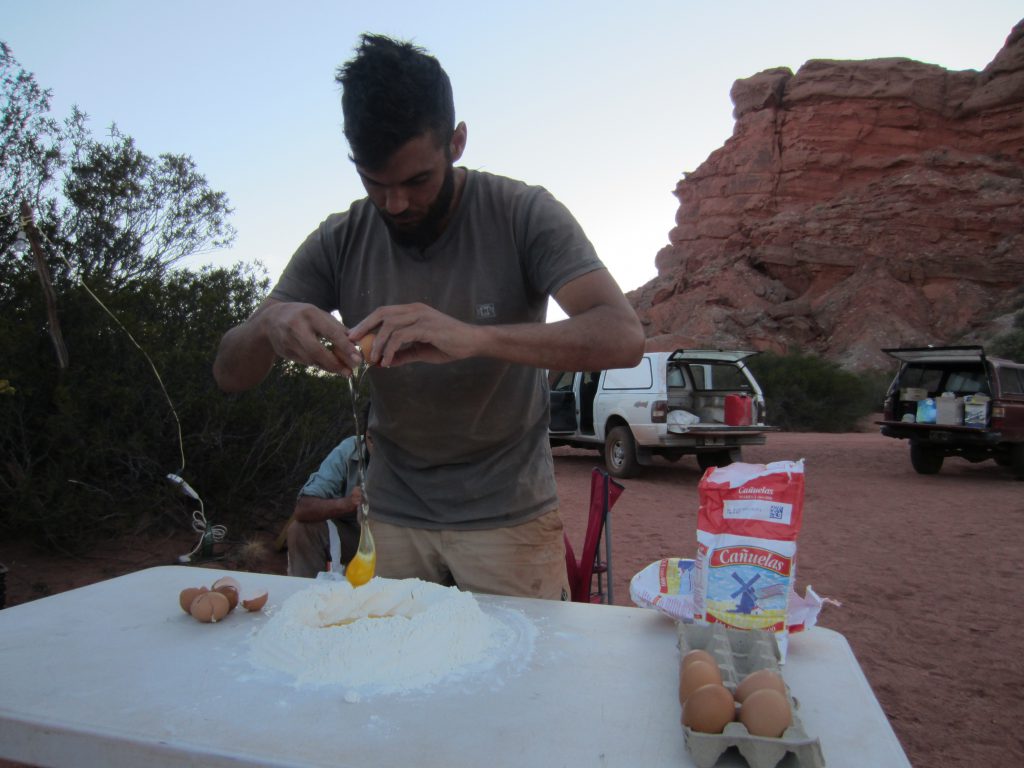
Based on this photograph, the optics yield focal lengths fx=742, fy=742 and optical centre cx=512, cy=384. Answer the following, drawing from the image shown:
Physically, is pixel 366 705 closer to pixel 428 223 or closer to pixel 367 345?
pixel 367 345

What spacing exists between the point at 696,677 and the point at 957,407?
435 inches

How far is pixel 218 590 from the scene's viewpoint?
5.32ft

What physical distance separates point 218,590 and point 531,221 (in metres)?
1.12

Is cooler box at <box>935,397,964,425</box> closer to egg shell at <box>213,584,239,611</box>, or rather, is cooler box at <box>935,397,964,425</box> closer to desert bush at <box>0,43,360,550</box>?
desert bush at <box>0,43,360,550</box>

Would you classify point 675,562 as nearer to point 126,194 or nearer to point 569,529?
point 569,529

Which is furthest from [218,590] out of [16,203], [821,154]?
[821,154]

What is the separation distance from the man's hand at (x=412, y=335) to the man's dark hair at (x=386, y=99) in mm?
386

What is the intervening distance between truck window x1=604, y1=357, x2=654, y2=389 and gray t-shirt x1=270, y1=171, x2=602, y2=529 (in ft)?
26.4

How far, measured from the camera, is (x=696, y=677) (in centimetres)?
113

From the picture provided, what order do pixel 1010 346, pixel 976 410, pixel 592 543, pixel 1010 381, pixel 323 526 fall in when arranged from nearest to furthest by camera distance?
pixel 592 543 → pixel 323 526 → pixel 976 410 → pixel 1010 381 → pixel 1010 346

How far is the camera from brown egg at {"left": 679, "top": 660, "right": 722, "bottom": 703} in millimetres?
1116

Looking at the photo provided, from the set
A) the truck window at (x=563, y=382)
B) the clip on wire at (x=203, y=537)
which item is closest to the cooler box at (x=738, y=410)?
the truck window at (x=563, y=382)

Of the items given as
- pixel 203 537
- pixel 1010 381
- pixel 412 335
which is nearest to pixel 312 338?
pixel 412 335

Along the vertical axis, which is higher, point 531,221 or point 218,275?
point 218,275
